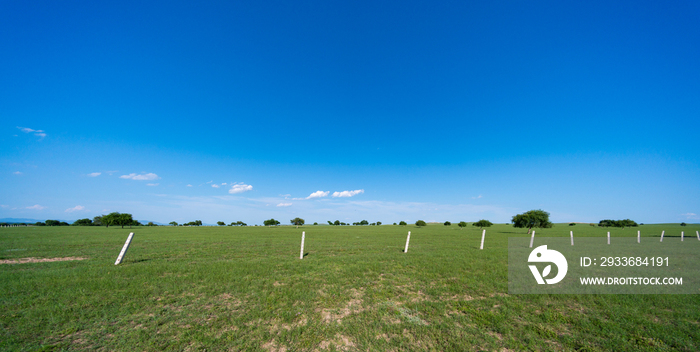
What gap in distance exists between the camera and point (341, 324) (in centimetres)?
652

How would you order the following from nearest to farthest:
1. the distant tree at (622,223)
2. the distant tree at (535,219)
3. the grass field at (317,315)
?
the grass field at (317,315) → the distant tree at (535,219) → the distant tree at (622,223)

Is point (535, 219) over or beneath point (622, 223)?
over

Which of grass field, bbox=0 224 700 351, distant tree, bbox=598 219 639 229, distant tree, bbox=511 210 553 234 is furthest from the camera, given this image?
distant tree, bbox=598 219 639 229

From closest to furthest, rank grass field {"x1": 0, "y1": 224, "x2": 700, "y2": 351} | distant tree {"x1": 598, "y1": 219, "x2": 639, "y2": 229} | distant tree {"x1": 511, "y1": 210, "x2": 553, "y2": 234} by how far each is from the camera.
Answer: grass field {"x1": 0, "y1": 224, "x2": 700, "y2": 351}
distant tree {"x1": 511, "y1": 210, "x2": 553, "y2": 234}
distant tree {"x1": 598, "y1": 219, "x2": 639, "y2": 229}

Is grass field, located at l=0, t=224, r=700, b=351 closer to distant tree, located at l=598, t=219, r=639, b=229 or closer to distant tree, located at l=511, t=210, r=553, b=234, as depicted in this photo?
distant tree, located at l=511, t=210, r=553, b=234

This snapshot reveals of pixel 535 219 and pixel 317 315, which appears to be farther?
pixel 535 219

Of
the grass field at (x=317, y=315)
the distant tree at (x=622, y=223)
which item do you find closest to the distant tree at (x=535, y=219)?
the grass field at (x=317, y=315)

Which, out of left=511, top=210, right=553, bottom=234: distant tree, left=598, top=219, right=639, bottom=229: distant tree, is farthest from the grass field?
left=598, top=219, right=639, bottom=229: distant tree

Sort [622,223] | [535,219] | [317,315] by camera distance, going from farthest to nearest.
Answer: [622,223] < [535,219] < [317,315]

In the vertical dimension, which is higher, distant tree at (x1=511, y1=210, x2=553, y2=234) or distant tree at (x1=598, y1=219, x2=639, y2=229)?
distant tree at (x1=511, y1=210, x2=553, y2=234)

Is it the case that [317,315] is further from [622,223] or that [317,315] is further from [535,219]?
[622,223]

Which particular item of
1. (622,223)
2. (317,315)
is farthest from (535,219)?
(622,223)

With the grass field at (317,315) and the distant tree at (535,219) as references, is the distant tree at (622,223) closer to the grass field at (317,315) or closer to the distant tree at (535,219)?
the distant tree at (535,219)

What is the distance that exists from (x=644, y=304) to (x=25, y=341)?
17.0 m
